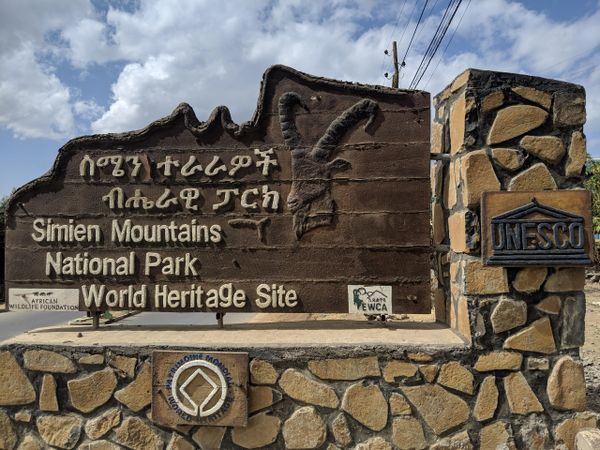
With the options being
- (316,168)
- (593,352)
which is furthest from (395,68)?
(316,168)

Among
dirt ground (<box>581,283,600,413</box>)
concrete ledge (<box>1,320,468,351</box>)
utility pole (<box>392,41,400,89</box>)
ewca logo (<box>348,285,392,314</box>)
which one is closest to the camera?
concrete ledge (<box>1,320,468,351</box>)

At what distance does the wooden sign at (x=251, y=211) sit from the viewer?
10.9 ft

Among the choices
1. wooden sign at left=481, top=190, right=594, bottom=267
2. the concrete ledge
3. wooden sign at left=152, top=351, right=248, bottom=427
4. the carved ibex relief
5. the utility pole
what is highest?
the utility pole

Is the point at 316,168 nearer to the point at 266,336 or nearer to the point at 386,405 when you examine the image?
the point at 266,336

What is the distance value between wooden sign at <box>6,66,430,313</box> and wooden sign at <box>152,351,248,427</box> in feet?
1.42

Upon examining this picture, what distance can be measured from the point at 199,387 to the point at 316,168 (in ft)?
5.25

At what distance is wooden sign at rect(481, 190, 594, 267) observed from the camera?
9.44 feet

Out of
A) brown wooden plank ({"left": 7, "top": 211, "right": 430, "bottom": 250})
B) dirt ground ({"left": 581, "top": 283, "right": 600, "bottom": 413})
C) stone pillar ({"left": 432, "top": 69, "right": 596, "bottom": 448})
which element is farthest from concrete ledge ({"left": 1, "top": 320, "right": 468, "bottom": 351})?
dirt ground ({"left": 581, "top": 283, "right": 600, "bottom": 413})

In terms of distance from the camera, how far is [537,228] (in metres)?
2.91

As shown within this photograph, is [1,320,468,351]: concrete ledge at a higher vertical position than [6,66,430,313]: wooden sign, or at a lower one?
lower

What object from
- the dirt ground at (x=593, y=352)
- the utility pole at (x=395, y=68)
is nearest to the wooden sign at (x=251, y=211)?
the dirt ground at (x=593, y=352)

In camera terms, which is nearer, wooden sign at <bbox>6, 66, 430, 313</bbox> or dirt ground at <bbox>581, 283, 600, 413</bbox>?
wooden sign at <bbox>6, 66, 430, 313</bbox>

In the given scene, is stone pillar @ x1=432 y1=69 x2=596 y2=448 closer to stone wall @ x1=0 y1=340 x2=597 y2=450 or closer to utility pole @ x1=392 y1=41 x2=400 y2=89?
stone wall @ x1=0 y1=340 x2=597 y2=450

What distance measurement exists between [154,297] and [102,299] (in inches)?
14.6
